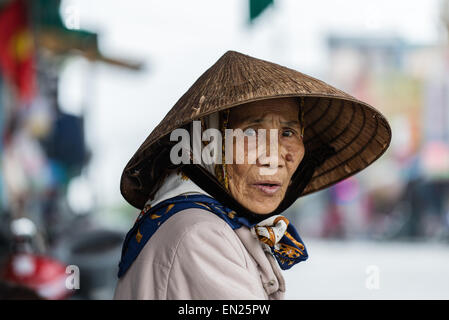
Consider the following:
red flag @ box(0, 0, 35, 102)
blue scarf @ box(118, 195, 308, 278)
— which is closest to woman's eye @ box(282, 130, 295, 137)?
blue scarf @ box(118, 195, 308, 278)

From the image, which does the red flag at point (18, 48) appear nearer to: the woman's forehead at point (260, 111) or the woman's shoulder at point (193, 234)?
the woman's forehead at point (260, 111)

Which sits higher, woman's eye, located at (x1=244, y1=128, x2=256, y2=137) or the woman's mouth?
woman's eye, located at (x1=244, y1=128, x2=256, y2=137)

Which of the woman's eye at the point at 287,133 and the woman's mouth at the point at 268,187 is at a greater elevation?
the woman's eye at the point at 287,133

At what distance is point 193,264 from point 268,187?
0.38 metres

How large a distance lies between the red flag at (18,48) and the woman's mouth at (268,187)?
4175 mm

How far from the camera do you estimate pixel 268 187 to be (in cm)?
155

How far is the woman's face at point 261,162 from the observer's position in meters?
1.53

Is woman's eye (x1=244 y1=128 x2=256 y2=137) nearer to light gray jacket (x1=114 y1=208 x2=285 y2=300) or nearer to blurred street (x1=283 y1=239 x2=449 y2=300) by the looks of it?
light gray jacket (x1=114 y1=208 x2=285 y2=300)

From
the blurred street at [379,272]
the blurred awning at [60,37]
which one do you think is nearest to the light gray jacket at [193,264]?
the blurred street at [379,272]

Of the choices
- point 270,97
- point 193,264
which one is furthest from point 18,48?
point 193,264

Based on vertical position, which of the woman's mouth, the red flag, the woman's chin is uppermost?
the red flag

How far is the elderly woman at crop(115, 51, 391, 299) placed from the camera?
4.25 ft

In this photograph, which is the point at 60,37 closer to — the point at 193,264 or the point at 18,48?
the point at 18,48

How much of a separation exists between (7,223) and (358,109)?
14.8 feet
